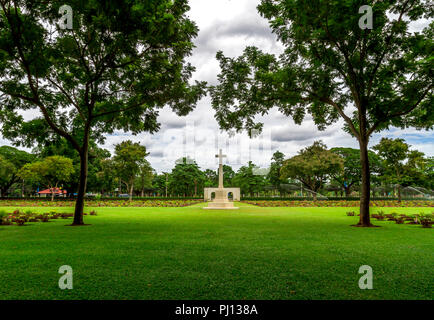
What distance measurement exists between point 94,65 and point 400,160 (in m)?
34.9

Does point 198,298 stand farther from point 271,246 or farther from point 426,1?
point 426,1

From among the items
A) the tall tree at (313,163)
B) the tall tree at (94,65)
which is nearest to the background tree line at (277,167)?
the tall tree at (313,163)

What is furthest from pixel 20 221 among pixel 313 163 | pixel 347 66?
pixel 313 163

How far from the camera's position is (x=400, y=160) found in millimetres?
31672

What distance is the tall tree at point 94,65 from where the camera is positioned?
8867mm

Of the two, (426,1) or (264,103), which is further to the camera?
(264,103)

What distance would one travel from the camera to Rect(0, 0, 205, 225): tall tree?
8.87 m

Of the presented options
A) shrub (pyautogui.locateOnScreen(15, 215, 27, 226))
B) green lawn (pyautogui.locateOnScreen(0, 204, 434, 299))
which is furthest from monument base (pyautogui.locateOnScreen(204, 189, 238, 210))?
green lawn (pyautogui.locateOnScreen(0, 204, 434, 299))

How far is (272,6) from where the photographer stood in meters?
11.5

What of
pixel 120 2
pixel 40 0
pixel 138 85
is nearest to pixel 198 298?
pixel 120 2

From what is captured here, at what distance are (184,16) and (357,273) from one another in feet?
35.6

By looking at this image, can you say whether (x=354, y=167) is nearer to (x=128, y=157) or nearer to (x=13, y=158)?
(x=128, y=157)

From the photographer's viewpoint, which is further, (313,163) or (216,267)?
(313,163)

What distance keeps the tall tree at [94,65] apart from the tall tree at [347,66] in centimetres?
300
